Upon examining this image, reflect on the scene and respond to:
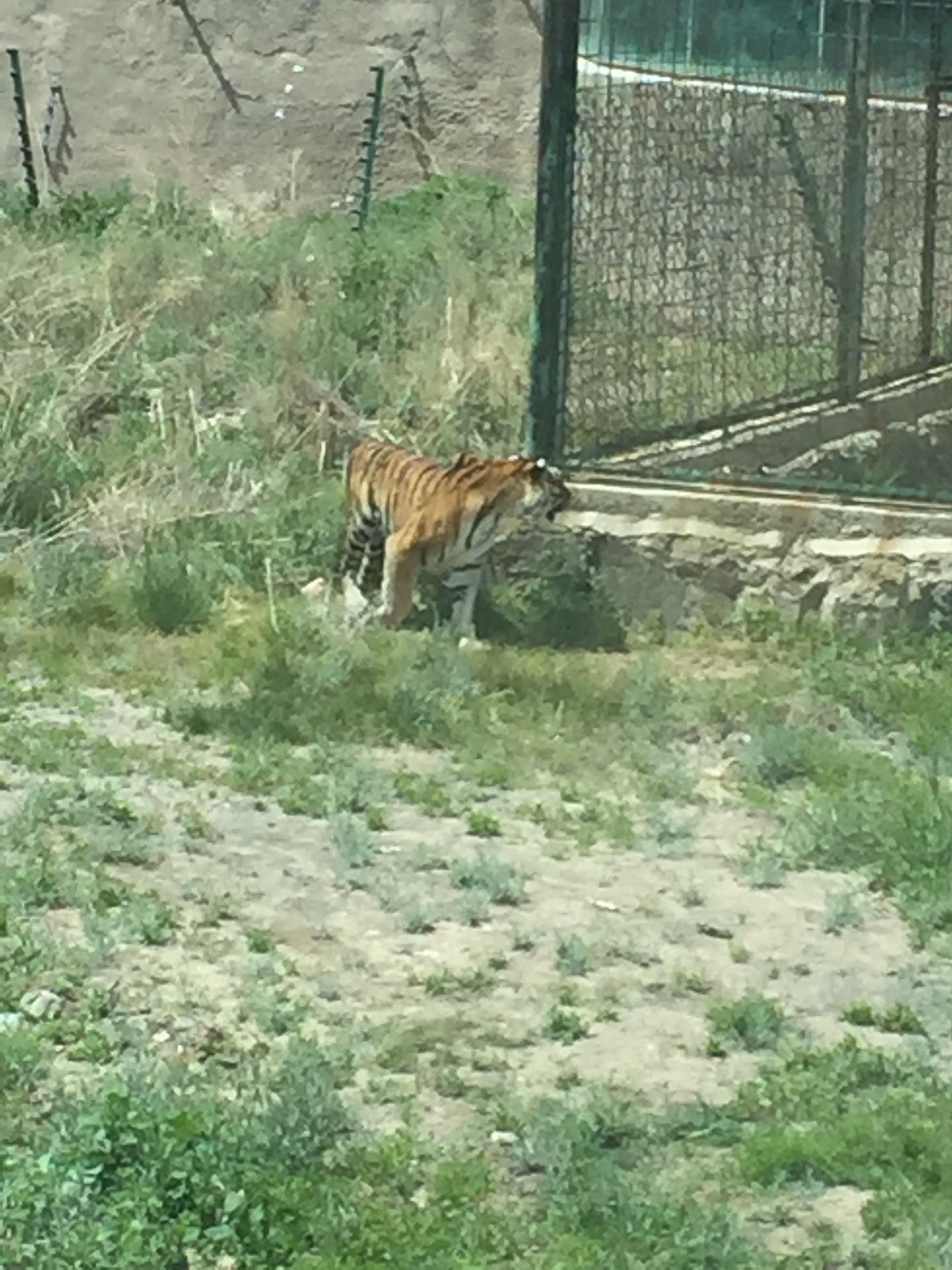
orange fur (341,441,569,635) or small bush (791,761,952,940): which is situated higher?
orange fur (341,441,569,635)

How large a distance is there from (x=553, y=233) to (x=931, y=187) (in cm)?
216

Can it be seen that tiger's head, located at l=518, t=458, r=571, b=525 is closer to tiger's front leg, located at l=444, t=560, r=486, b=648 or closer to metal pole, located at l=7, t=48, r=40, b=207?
tiger's front leg, located at l=444, t=560, r=486, b=648

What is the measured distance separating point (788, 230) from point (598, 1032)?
5.72 metres

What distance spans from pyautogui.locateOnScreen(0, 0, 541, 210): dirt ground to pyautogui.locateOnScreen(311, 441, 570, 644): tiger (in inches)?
319

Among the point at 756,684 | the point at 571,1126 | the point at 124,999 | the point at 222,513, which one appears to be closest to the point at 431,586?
the point at 222,513

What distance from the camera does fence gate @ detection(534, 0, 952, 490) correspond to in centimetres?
983

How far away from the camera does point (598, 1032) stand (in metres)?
5.56

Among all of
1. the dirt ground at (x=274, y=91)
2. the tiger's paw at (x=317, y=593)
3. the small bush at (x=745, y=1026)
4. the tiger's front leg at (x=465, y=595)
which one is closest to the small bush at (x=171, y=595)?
the tiger's paw at (x=317, y=593)

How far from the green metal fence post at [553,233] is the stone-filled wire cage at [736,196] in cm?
7

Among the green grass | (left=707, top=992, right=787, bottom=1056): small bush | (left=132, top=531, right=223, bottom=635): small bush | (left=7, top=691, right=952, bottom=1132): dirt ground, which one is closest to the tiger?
the green grass

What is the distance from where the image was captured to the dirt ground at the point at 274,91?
1819cm

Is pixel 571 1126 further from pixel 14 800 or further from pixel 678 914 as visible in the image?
pixel 14 800

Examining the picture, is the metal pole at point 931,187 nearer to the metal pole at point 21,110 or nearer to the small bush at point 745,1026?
the small bush at point 745,1026

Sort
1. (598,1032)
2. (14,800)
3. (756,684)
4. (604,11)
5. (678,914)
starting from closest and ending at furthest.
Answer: (598,1032) → (678,914) → (14,800) → (756,684) → (604,11)
